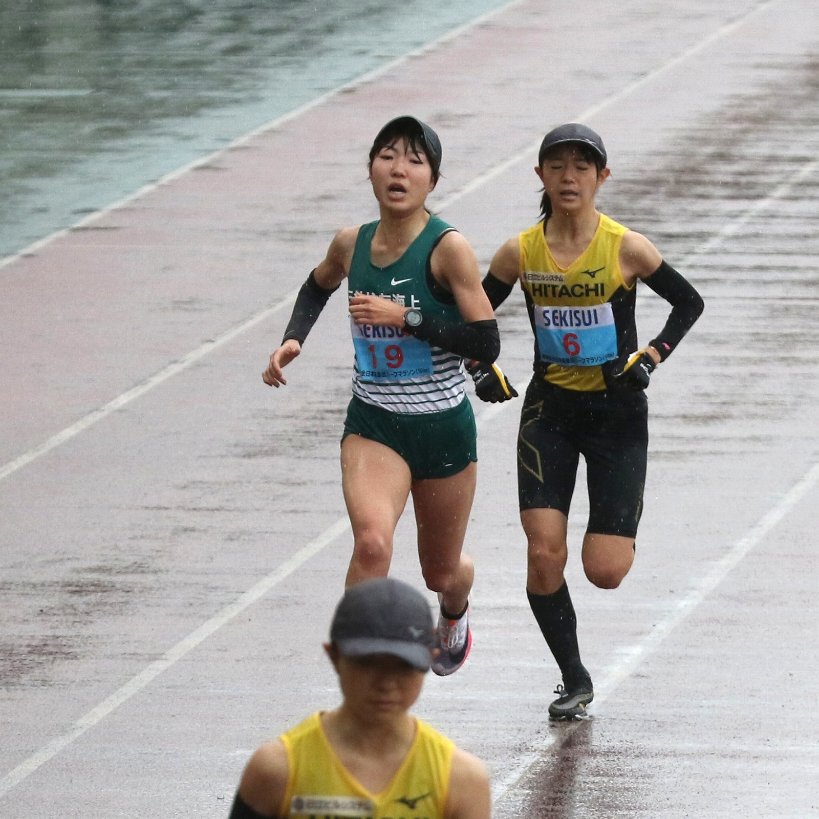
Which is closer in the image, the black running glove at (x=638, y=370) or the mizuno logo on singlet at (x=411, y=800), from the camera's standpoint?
the mizuno logo on singlet at (x=411, y=800)

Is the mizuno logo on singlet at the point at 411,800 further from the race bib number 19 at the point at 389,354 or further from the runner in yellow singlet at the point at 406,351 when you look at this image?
the race bib number 19 at the point at 389,354

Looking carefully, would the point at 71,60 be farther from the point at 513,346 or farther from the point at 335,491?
the point at 335,491

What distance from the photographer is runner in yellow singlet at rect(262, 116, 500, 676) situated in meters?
7.61

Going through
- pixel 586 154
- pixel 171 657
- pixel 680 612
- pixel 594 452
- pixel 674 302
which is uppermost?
pixel 586 154

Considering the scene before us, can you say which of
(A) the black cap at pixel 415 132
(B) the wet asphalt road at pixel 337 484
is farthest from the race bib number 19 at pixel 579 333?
(B) the wet asphalt road at pixel 337 484

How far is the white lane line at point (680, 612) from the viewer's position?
316 inches

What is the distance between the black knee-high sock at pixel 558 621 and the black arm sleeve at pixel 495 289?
1.20 m

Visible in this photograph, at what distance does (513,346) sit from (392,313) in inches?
339

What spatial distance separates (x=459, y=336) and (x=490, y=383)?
0.36 metres

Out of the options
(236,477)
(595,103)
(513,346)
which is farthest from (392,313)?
(595,103)

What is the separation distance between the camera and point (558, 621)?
8.42 m

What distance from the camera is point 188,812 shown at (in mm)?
7648

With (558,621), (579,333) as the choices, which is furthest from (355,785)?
(558,621)

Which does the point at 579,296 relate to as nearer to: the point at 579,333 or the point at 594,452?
the point at 579,333
